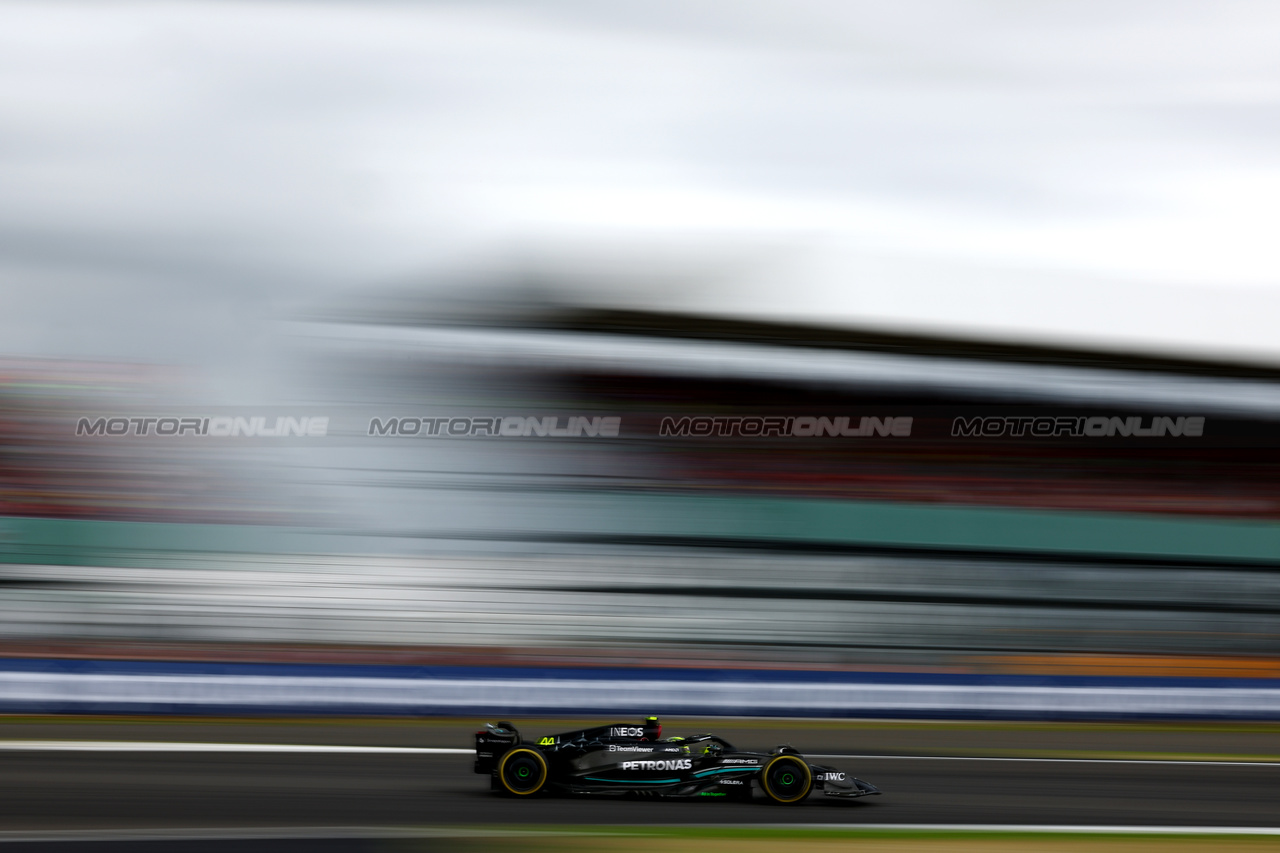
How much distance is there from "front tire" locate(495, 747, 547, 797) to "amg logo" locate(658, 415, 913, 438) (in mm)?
10096

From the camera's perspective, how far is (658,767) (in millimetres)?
6168

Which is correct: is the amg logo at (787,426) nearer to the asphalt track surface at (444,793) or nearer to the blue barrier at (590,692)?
the blue barrier at (590,692)

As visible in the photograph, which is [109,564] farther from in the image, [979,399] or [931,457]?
[979,399]

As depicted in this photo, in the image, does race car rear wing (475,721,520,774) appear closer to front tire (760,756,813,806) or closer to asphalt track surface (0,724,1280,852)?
asphalt track surface (0,724,1280,852)

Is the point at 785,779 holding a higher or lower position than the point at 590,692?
lower

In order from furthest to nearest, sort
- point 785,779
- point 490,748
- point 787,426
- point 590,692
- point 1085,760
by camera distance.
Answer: point 787,426 → point 590,692 → point 1085,760 → point 490,748 → point 785,779

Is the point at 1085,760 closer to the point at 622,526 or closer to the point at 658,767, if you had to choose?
the point at 658,767

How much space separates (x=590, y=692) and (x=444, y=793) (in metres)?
3.81

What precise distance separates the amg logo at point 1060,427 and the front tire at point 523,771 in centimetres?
1267

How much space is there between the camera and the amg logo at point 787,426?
1636 cm

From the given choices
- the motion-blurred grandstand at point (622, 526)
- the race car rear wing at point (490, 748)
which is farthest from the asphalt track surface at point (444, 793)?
the motion-blurred grandstand at point (622, 526)

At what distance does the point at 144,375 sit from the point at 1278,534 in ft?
54.9

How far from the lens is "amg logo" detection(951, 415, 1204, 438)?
1775 cm

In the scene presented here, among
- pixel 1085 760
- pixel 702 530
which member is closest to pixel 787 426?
pixel 702 530
